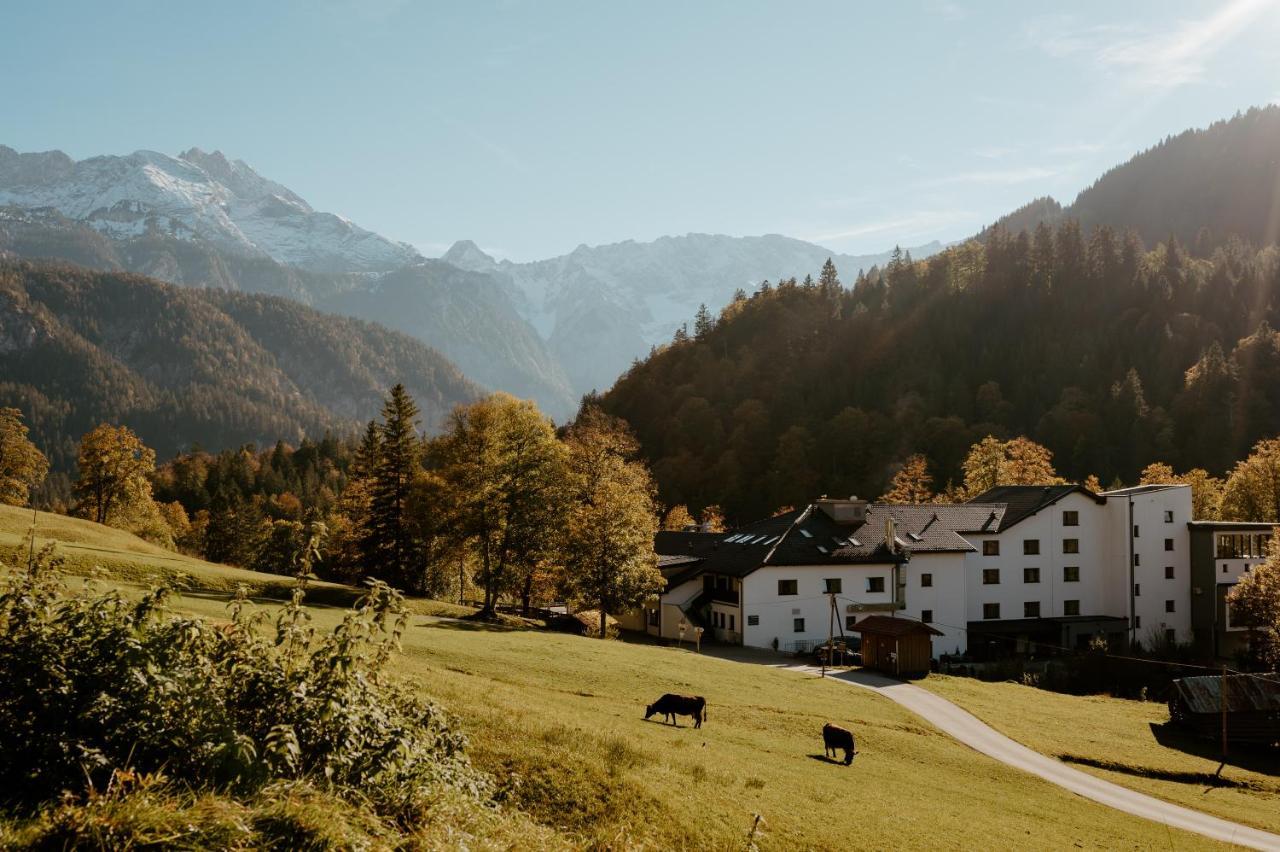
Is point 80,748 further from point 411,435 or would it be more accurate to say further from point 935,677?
point 411,435

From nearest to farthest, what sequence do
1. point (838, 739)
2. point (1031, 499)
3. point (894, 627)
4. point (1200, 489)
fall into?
point (838, 739) < point (894, 627) < point (1031, 499) < point (1200, 489)

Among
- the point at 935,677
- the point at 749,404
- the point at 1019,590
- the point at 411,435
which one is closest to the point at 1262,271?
the point at 749,404

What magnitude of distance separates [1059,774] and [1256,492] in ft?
248

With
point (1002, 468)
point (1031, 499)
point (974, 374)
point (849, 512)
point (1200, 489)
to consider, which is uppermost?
point (974, 374)

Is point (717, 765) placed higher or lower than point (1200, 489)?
lower

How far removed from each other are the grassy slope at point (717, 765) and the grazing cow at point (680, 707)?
63cm

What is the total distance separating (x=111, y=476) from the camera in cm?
7944

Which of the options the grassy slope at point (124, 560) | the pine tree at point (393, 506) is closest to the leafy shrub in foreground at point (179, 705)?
the grassy slope at point (124, 560)

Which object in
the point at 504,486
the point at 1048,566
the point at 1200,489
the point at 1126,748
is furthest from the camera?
the point at 1200,489

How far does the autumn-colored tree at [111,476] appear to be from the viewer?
258 ft

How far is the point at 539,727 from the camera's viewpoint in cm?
1911

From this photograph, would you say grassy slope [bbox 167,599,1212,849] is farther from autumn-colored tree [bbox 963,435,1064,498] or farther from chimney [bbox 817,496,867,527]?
autumn-colored tree [bbox 963,435,1064,498]

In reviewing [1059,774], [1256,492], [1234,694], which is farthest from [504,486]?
[1256,492]

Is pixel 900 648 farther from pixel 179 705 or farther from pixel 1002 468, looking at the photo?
pixel 1002 468
